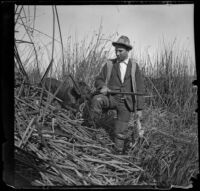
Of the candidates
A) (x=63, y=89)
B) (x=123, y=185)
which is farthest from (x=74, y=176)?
(x=63, y=89)

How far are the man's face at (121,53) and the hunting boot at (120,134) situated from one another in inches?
18.9

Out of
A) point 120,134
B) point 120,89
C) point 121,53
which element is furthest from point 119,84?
point 120,134

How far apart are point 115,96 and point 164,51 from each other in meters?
0.52

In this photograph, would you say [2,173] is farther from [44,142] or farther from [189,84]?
[189,84]

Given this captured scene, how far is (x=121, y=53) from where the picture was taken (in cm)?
262

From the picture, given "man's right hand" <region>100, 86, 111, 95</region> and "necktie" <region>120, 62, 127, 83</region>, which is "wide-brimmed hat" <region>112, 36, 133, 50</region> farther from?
"man's right hand" <region>100, 86, 111, 95</region>

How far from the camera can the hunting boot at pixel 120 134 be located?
263cm

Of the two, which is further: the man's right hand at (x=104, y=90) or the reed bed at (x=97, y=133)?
the man's right hand at (x=104, y=90)

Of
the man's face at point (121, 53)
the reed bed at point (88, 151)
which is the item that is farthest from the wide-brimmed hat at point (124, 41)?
the reed bed at point (88, 151)

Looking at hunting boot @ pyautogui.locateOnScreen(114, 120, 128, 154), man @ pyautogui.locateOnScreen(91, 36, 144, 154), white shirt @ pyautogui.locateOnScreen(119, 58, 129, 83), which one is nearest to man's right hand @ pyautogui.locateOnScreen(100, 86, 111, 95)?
man @ pyautogui.locateOnScreen(91, 36, 144, 154)

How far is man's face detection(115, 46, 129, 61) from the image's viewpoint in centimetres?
258

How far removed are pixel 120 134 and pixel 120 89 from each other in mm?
341

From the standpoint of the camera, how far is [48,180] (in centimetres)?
233

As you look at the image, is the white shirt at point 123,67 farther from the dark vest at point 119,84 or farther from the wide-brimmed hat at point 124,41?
the wide-brimmed hat at point 124,41
